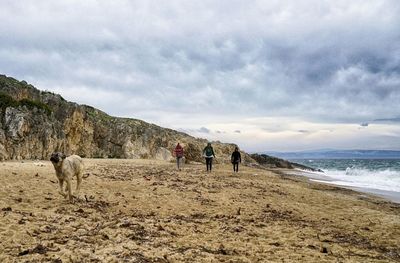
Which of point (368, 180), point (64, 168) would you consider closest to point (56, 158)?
point (64, 168)

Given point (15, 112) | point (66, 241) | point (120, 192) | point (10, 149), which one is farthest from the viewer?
point (15, 112)

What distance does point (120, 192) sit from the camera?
1537 centimetres

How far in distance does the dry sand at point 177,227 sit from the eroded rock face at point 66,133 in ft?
63.1

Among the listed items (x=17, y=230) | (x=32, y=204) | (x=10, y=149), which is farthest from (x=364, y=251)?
(x=10, y=149)

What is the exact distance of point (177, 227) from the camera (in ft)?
33.1

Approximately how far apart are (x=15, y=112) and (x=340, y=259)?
110 feet

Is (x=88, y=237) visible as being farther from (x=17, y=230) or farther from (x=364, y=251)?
(x=364, y=251)

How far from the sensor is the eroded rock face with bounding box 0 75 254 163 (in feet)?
112

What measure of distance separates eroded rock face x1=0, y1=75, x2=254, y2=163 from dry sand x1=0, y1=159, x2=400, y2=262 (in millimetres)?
19240

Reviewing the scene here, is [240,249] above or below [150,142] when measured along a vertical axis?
below

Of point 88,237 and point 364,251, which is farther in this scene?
point 364,251

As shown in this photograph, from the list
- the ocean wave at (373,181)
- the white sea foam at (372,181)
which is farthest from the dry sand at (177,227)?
the ocean wave at (373,181)

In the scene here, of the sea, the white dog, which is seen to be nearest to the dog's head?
the white dog

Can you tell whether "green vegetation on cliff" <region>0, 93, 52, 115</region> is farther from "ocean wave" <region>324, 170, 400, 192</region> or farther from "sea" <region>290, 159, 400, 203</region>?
"ocean wave" <region>324, 170, 400, 192</region>
